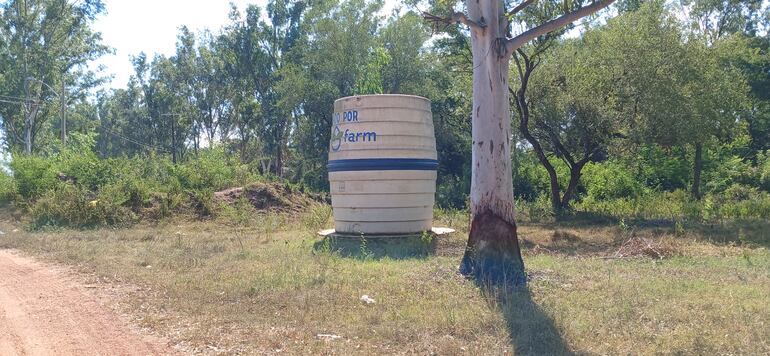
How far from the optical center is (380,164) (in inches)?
474

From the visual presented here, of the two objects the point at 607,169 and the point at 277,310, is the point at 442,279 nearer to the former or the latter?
the point at 277,310

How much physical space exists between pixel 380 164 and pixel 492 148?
166 inches

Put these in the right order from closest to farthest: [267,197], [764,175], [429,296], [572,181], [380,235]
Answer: [429,296]
[380,235]
[572,181]
[267,197]
[764,175]

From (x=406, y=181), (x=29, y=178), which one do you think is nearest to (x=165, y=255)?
(x=406, y=181)

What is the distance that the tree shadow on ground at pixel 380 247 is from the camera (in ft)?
35.5

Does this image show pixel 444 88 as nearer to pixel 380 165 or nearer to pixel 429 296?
pixel 380 165

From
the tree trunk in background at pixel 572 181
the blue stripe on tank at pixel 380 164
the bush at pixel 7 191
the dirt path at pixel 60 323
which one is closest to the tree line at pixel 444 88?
the tree trunk in background at pixel 572 181

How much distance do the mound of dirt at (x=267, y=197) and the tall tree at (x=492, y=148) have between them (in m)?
12.1

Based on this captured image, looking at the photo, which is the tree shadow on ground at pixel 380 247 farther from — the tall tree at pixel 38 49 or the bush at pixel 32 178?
the tall tree at pixel 38 49

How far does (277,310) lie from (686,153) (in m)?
21.1

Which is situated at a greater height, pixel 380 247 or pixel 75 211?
pixel 75 211

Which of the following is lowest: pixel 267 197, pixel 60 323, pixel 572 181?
pixel 60 323

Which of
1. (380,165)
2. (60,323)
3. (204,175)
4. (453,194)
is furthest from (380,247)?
(453,194)

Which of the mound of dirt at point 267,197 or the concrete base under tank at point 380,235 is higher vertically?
the mound of dirt at point 267,197
